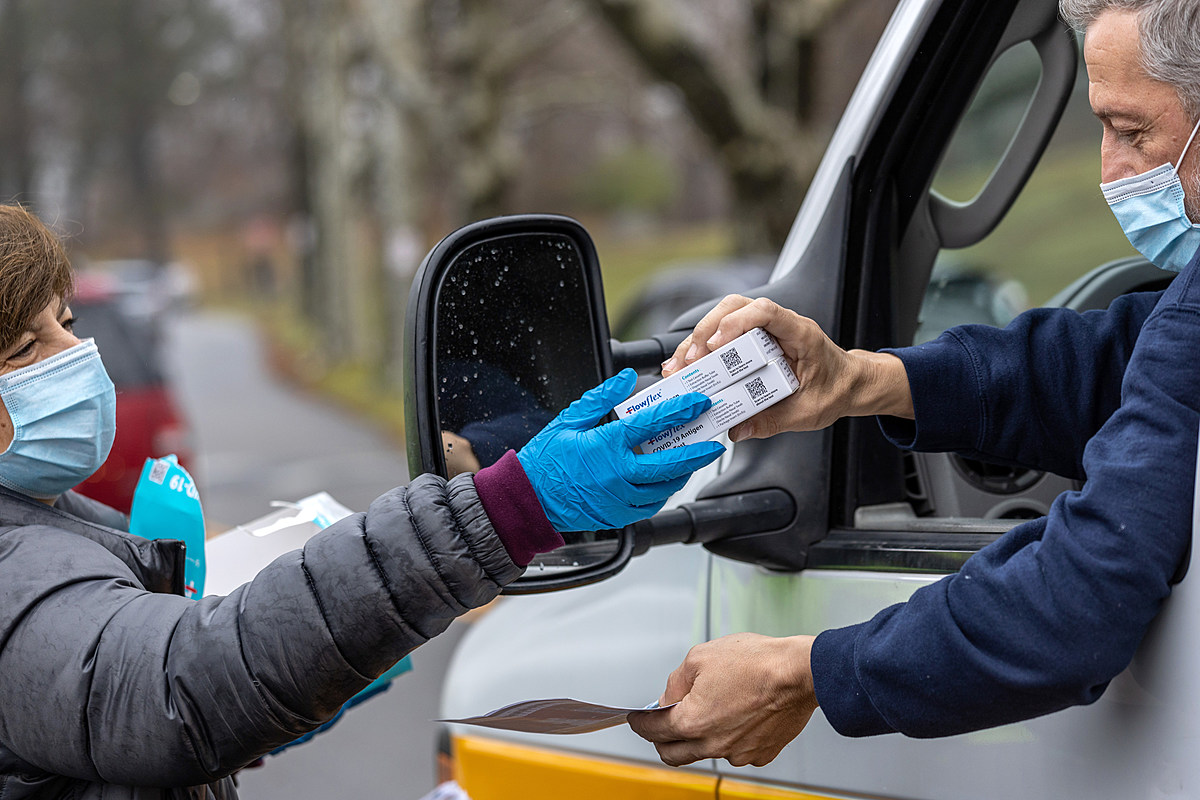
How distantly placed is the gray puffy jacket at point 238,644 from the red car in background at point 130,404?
453 cm

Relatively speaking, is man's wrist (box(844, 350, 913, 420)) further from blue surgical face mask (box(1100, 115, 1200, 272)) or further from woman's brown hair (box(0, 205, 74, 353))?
woman's brown hair (box(0, 205, 74, 353))

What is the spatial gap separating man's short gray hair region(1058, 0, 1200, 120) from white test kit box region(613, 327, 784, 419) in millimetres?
542

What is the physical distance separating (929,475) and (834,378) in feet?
1.73

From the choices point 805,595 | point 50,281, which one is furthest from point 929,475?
point 50,281

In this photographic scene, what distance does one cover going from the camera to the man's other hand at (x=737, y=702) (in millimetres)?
1408

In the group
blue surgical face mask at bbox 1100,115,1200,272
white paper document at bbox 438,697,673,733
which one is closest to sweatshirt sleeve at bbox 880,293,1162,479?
blue surgical face mask at bbox 1100,115,1200,272

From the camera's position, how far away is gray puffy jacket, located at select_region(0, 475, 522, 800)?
137 centimetres

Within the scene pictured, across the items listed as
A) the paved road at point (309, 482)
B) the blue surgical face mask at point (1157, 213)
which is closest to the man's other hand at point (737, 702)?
the blue surgical face mask at point (1157, 213)

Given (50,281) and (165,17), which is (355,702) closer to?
(50,281)

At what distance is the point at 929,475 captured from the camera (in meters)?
2.08

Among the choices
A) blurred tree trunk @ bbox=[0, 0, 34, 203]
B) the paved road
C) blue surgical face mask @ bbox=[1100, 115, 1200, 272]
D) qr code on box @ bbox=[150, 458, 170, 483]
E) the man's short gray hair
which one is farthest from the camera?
blurred tree trunk @ bbox=[0, 0, 34, 203]

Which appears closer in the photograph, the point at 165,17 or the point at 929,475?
the point at 929,475

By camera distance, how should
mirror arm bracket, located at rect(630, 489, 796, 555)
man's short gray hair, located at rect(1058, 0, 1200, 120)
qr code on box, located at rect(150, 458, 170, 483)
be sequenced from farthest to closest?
qr code on box, located at rect(150, 458, 170, 483) → mirror arm bracket, located at rect(630, 489, 796, 555) → man's short gray hair, located at rect(1058, 0, 1200, 120)

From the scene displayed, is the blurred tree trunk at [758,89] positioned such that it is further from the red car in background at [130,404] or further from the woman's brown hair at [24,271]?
the woman's brown hair at [24,271]
